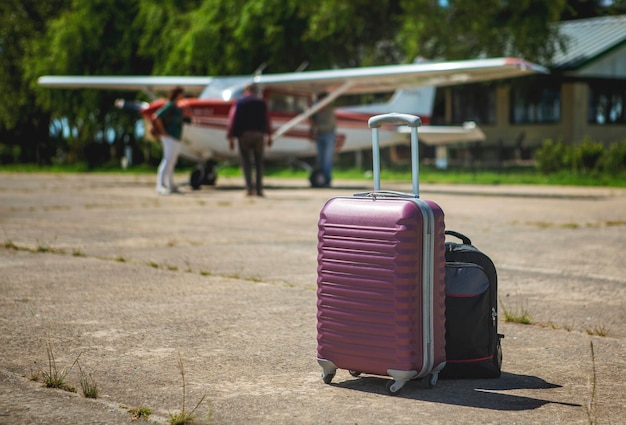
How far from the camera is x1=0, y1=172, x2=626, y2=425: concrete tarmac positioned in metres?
3.46

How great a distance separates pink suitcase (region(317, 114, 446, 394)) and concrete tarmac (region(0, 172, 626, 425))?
0.14m

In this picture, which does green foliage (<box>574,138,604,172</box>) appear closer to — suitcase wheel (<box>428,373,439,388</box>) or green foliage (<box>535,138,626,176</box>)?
green foliage (<box>535,138,626,176</box>)

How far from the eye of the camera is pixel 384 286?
3.63 metres

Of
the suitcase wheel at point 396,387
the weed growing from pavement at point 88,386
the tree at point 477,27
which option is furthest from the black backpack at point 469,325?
the tree at point 477,27

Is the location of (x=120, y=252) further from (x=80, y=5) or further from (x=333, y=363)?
(x=80, y=5)

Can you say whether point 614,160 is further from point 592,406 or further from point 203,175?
point 592,406

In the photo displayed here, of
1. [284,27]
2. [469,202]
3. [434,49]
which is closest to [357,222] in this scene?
[469,202]

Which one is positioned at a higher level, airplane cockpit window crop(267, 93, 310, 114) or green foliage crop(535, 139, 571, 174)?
airplane cockpit window crop(267, 93, 310, 114)

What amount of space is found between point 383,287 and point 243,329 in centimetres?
150

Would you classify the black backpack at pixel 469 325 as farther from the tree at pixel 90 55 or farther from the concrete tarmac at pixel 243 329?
the tree at pixel 90 55

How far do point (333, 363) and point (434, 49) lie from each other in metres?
26.8

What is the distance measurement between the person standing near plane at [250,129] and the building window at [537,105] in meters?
18.6

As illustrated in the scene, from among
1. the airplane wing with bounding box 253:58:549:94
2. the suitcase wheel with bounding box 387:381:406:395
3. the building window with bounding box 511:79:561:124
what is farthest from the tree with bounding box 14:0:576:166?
the suitcase wheel with bounding box 387:381:406:395

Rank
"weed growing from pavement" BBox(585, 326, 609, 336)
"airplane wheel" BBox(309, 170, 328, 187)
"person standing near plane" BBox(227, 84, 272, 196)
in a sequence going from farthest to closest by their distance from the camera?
1. "airplane wheel" BBox(309, 170, 328, 187)
2. "person standing near plane" BBox(227, 84, 272, 196)
3. "weed growing from pavement" BBox(585, 326, 609, 336)
